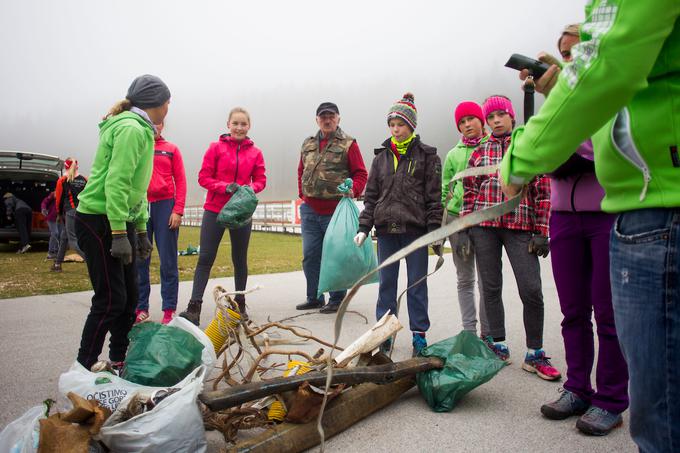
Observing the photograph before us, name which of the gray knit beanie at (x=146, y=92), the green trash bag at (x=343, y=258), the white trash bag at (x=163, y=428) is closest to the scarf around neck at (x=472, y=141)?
the green trash bag at (x=343, y=258)

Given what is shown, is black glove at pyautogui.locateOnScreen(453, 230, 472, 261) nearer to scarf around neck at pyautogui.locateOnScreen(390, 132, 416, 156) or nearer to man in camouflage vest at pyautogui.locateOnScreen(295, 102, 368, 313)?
scarf around neck at pyautogui.locateOnScreen(390, 132, 416, 156)

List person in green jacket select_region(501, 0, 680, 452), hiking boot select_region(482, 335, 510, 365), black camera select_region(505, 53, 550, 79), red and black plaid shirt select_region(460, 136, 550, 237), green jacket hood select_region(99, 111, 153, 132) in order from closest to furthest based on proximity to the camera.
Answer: person in green jacket select_region(501, 0, 680, 452), black camera select_region(505, 53, 550, 79), green jacket hood select_region(99, 111, 153, 132), red and black plaid shirt select_region(460, 136, 550, 237), hiking boot select_region(482, 335, 510, 365)

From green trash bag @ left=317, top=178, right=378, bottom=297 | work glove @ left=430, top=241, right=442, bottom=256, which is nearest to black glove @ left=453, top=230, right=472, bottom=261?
work glove @ left=430, top=241, right=442, bottom=256

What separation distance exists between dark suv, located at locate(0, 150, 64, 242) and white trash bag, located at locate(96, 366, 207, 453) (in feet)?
33.6

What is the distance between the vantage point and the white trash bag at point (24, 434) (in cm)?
151

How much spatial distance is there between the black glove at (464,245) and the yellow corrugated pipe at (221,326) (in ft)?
5.28

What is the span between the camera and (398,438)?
197cm

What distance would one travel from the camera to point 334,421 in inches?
77.5

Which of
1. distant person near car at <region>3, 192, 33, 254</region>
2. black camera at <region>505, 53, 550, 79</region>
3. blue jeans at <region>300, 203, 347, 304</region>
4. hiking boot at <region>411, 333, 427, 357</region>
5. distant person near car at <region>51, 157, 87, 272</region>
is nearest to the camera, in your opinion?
black camera at <region>505, 53, 550, 79</region>

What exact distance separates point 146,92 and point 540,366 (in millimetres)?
2887

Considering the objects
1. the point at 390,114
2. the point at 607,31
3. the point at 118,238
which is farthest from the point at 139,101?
the point at 607,31

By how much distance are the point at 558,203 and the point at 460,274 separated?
1298 mm

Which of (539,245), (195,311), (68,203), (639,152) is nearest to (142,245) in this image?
(195,311)

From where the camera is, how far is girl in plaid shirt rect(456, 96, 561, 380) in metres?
2.81
